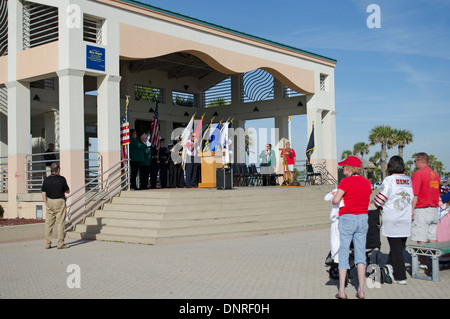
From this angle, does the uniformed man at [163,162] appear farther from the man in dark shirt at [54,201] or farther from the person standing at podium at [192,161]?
the man in dark shirt at [54,201]

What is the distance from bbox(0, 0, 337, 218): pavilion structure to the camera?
44.9 feet

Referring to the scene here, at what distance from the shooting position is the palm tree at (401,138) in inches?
2325

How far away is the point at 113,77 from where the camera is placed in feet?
47.3

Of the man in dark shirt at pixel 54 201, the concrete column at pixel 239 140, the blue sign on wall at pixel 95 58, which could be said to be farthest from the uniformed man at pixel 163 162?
the concrete column at pixel 239 140

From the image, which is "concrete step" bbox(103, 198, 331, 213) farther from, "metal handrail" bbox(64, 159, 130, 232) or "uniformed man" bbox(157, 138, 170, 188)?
"uniformed man" bbox(157, 138, 170, 188)

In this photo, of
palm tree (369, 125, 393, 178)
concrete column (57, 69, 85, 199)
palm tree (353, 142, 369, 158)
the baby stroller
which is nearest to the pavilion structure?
concrete column (57, 69, 85, 199)

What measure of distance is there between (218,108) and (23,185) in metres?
12.5

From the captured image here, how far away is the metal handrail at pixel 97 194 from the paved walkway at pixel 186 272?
1.80 metres

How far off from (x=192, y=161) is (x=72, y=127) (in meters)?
4.73

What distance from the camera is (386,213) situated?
22.7 ft

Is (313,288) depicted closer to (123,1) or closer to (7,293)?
(7,293)

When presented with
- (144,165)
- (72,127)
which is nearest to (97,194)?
(72,127)

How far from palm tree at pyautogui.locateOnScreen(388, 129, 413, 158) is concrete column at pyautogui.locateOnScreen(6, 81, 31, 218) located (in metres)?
51.7

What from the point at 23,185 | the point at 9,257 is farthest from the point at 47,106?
the point at 9,257
